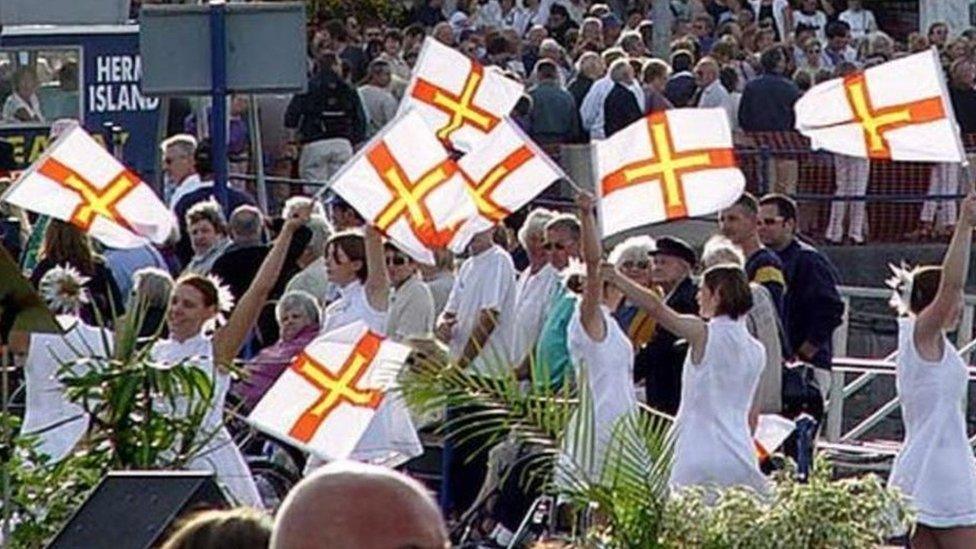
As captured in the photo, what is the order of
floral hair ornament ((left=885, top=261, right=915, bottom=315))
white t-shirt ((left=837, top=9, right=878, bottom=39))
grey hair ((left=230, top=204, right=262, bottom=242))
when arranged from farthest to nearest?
white t-shirt ((left=837, top=9, right=878, bottom=39)) → grey hair ((left=230, top=204, right=262, bottom=242)) → floral hair ornament ((left=885, top=261, right=915, bottom=315))

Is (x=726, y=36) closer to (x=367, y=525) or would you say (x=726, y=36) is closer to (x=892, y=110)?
(x=892, y=110)

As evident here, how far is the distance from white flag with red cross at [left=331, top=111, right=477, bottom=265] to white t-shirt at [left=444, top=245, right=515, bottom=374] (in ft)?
1.17

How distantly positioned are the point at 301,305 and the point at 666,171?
181 cm

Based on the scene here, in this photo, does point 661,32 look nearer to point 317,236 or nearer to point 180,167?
point 180,167

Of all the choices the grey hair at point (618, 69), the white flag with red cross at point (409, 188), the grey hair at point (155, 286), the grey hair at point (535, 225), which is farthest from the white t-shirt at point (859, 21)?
the grey hair at point (155, 286)

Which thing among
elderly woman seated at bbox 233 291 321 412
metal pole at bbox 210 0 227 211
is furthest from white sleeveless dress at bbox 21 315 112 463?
metal pole at bbox 210 0 227 211

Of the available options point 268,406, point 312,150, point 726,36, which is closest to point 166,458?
point 268,406

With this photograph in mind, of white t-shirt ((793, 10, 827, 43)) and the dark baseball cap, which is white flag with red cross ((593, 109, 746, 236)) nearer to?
the dark baseball cap

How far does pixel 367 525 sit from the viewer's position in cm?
301

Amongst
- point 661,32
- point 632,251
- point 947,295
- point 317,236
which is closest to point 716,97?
point 661,32

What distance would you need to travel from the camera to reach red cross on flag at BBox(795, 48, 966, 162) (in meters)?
11.9

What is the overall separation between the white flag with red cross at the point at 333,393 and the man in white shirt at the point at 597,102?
10877 millimetres

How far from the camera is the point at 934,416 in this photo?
10.4 m

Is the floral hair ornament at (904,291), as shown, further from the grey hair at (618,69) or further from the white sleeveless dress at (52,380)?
the grey hair at (618,69)
